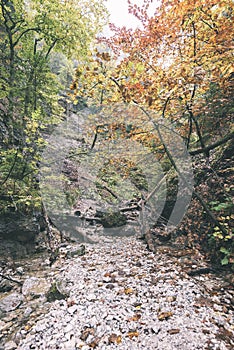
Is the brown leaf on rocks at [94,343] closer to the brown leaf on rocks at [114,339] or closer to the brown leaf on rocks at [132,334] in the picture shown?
the brown leaf on rocks at [114,339]

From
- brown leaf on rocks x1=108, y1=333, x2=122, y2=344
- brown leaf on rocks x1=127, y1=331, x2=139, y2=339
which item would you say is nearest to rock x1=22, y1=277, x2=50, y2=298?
brown leaf on rocks x1=108, y1=333, x2=122, y2=344

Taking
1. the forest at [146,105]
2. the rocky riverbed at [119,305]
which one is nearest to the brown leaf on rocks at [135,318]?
the rocky riverbed at [119,305]

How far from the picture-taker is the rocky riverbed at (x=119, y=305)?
225 centimetres

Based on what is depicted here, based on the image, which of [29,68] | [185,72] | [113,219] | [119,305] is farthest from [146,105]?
→ [113,219]

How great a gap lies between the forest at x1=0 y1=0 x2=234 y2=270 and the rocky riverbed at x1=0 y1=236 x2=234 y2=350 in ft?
2.35

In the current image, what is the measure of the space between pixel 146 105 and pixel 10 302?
14.3 feet

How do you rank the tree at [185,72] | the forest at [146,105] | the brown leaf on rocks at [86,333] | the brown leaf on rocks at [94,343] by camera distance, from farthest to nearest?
the forest at [146,105] → the tree at [185,72] → the brown leaf on rocks at [86,333] → the brown leaf on rocks at [94,343]

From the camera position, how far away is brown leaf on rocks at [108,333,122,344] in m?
2.25

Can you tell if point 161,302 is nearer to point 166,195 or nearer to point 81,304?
point 81,304

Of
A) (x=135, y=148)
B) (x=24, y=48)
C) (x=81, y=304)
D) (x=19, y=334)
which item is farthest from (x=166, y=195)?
(x=24, y=48)

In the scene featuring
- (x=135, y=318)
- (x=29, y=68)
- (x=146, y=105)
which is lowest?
(x=135, y=318)

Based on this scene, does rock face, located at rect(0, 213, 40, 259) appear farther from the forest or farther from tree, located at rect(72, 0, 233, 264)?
tree, located at rect(72, 0, 233, 264)

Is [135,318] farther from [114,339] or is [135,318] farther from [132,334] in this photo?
[114,339]

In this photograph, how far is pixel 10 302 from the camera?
311 cm
